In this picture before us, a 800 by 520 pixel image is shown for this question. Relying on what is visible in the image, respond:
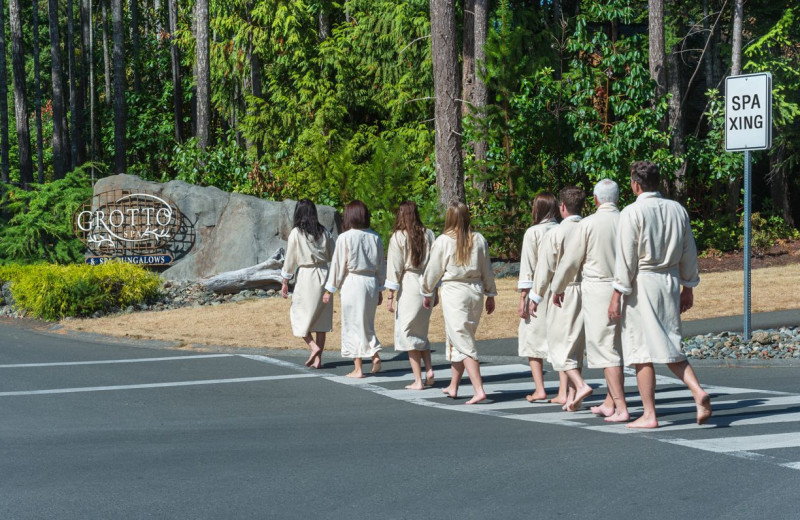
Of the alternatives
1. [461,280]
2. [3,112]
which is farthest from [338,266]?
[3,112]

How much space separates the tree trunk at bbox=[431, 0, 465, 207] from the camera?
66.6ft

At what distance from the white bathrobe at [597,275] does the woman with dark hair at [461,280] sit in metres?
1.20

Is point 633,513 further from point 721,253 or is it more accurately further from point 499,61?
point 721,253

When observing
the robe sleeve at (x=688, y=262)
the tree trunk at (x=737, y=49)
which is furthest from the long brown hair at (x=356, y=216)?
the tree trunk at (x=737, y=49)

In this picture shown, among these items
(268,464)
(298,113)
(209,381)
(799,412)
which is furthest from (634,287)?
(298,113)

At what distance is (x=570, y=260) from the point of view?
8.47 metres

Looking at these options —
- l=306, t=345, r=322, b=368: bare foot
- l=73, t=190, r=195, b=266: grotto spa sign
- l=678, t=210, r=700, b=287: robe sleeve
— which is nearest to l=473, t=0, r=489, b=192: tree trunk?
l=73, t=190, r=195, b=266: grotto spa sign

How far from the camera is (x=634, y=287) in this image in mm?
7848

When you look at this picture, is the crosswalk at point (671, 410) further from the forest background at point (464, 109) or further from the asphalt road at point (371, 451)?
the forest background at point (464, 109)

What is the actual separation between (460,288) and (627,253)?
7.12ft

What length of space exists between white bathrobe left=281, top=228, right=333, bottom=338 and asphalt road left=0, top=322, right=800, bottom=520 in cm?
88

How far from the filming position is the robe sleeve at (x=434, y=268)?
31.3ft

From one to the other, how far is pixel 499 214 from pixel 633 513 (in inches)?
690

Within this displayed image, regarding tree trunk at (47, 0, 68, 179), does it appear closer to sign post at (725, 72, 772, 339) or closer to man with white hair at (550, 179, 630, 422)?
sign post at (725, 72, 772, 339)
